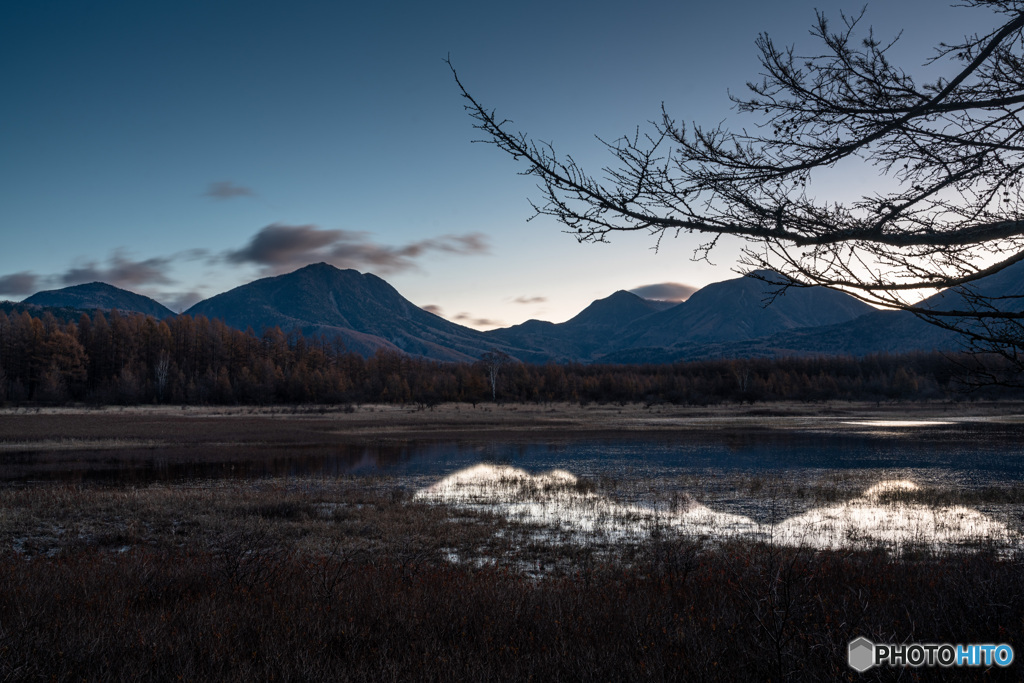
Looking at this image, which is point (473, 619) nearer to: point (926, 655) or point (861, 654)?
point (861, 654)

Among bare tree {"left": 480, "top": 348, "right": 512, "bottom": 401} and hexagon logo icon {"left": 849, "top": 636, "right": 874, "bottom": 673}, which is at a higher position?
bare tree {"left": 480, "top": 348, "right": 512, "bottom": 401}

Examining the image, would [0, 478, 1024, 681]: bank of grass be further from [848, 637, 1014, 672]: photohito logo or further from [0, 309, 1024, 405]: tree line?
[0, 309, 1024, 405]: tree line

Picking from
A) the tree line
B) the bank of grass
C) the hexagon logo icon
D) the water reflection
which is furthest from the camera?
the tree line

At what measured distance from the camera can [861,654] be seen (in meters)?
4.99

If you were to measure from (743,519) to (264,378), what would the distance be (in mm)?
115703

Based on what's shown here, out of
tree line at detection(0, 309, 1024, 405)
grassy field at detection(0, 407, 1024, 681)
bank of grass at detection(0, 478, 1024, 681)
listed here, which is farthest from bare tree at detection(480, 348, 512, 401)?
→ bank of grass at detection(0, 478, 1024, 681)

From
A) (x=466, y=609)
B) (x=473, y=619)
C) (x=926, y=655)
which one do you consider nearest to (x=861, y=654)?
(x=926, y=655)

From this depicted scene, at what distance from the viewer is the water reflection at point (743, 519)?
50.2ft

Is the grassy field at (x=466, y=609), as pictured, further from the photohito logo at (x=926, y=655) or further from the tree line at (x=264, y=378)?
the tree line at (x=264, y=378)

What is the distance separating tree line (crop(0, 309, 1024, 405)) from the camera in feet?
358

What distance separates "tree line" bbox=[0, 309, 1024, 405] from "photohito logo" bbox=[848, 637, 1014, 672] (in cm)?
10611

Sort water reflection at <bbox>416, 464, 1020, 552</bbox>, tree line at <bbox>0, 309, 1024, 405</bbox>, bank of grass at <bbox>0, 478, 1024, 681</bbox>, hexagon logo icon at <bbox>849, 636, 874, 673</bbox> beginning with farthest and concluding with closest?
tree line at <bbox>0, 309, 1024, 405</bbox> < water reflection at <bbox>416, 464, 1020, 552</bbox> < bank of grass at <bbox>0, 478, 1024, 681</bbox> < hexagon logo icon at <bbox>849, 636, 874, 673</bbox>

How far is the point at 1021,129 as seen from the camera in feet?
15.6

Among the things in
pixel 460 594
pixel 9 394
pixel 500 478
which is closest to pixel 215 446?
pixel 500 478
